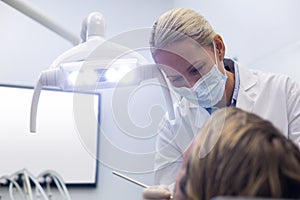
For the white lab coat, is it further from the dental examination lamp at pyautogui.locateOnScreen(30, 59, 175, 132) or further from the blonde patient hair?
the blonde patient hair

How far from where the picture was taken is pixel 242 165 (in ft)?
1.98

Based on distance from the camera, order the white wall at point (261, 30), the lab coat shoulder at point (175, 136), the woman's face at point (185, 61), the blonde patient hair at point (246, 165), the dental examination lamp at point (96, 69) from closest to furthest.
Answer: the blonde patient hair at point (246, 165), the dental examination lamp at point (96, 69), the woman's face at point (185, 61), the lab coat shoulder at point (175, 136), the white wall at point (261, 30)

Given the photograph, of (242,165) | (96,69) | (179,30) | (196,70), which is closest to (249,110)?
(196,70)

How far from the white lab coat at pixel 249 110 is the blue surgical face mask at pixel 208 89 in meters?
0.07

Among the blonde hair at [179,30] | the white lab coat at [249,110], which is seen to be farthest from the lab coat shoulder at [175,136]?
the blonde hair at [179,30]

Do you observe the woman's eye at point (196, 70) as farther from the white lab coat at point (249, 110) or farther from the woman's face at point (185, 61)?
the white lab coat at point (249, 110)

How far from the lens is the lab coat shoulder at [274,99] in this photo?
1333 mm

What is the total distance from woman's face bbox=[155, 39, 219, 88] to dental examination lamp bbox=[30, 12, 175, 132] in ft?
0.43

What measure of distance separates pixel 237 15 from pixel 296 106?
770 millimetres

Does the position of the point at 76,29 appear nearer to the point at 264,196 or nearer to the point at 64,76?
the point at 64,76

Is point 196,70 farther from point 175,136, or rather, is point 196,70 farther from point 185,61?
point 175,136

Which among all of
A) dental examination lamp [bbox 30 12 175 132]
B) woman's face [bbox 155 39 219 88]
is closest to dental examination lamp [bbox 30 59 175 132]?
dental examination lamp [bbox 30 12 175 132]

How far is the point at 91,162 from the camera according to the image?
2.07 m

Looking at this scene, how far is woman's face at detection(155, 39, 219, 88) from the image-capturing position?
1.27 metres
